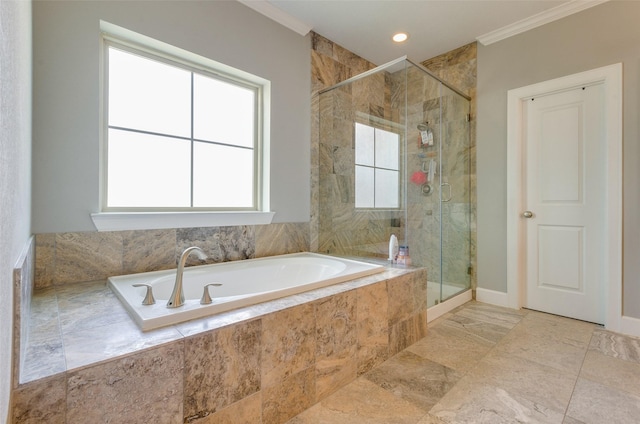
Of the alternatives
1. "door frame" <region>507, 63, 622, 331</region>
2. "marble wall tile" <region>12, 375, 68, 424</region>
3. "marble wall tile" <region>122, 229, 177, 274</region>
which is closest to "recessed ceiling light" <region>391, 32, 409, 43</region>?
A: "door frame" <region>507, 63, 622, 331</region>

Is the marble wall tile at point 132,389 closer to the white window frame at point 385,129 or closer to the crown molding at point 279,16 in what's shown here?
the white window frame at point 385,129

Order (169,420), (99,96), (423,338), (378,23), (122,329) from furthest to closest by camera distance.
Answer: (378,23) → (423,338) → (99,96) → (122,329) → (169,420)

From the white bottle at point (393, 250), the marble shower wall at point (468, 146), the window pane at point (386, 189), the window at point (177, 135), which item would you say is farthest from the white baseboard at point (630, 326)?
the window at point (177, 135)

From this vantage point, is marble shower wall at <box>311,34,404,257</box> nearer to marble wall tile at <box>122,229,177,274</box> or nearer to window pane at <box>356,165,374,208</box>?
window pane at <box>356,165,374,208</box>

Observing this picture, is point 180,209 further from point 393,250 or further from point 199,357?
point 393,250

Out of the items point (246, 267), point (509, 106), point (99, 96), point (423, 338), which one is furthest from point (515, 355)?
point (99, 96)

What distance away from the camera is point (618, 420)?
4.08 ft

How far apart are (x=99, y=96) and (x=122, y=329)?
1364mm

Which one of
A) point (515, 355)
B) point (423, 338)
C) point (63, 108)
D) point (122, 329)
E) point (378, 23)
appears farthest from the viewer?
point (378, 23)

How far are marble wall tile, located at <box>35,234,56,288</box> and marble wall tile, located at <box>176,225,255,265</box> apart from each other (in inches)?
23.8

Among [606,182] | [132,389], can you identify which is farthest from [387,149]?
[132,389]

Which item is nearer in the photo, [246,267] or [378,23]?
[246,267]

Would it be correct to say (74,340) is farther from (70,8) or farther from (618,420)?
(618,420)

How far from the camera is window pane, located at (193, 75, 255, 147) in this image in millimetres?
2143
